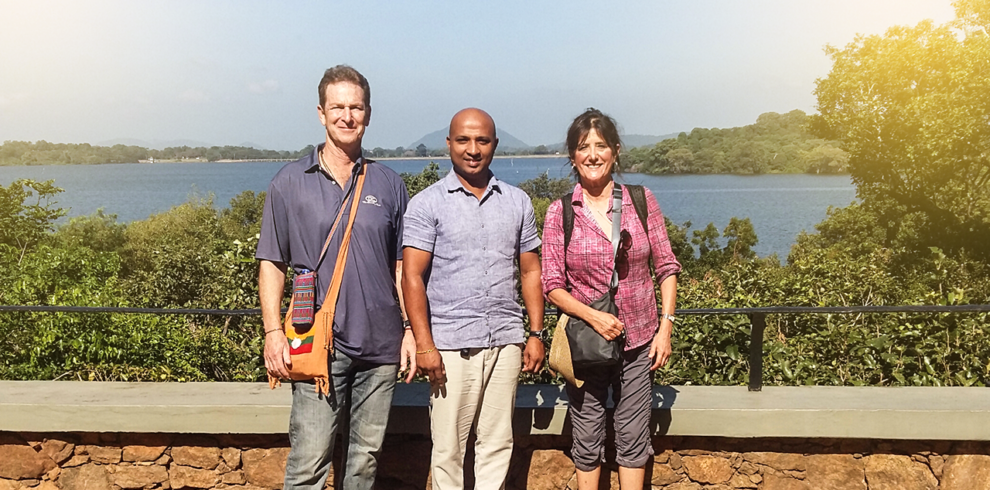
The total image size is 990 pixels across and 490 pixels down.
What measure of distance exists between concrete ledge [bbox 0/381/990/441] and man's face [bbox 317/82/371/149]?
113 cm

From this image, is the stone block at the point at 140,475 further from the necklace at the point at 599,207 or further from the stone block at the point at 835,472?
the stone block at the point at 835,472

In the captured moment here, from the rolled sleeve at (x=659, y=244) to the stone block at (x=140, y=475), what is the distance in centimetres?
215

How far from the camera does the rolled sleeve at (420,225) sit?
2248mm

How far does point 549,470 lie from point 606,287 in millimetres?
962

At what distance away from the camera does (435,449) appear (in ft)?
7.90

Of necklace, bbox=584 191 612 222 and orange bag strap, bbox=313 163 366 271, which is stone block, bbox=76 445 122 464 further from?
necklace, bbox=584 191 612 222

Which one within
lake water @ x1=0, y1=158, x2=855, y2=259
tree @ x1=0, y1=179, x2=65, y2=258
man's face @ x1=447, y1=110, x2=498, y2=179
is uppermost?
man's face @ x1=447, y1=110, x2=498, y2=179

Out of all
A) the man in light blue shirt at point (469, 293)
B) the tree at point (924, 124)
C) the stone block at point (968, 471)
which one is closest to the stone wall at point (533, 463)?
the stone block at point (968, 471)

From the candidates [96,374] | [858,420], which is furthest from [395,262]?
[96,374]

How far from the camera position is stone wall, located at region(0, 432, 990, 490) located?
292 centimetres

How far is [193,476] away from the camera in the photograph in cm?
302

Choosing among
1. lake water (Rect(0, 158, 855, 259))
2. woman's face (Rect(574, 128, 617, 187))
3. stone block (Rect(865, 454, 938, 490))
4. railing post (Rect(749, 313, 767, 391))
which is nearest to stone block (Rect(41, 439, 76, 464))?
woman's face (Rect(574, 128, 617, 187))

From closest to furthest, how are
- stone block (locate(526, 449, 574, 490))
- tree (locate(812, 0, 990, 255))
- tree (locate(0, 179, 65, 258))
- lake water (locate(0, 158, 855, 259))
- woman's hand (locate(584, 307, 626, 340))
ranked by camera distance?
woman's hand (locate(584, 307, 626, 340)) < stone block (locate(526, 449, 574, 490)) < tree (locate(0, 179, 65, 258)) < tree (locate(812, 0, 990, 255)) < lake water (locate(0, 158, 855, 259))

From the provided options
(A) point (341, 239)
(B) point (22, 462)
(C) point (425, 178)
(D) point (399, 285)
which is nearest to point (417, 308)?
(D) point (399, 285)
